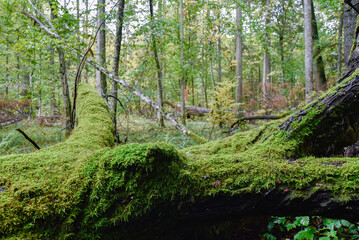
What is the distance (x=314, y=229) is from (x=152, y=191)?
1.97m

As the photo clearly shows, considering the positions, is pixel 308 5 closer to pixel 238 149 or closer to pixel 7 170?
pixel 238 149

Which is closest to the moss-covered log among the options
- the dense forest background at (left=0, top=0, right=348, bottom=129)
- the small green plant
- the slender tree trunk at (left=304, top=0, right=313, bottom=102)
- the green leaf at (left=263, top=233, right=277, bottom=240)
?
the small green plant

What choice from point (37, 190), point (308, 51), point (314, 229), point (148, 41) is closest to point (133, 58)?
point (148, 41)

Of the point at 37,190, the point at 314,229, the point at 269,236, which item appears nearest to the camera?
the point at 37,190

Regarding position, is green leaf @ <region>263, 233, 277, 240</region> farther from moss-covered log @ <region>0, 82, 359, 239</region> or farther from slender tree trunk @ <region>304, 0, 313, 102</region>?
slender tree trunk @ <region>304, 0, 313, 102</region>

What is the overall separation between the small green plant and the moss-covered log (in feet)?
2.66

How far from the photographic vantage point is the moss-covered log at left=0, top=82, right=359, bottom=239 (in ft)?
4.00

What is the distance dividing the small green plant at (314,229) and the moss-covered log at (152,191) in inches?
31.9

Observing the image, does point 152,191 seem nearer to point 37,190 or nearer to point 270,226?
point 37,190

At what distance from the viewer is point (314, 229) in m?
2.12

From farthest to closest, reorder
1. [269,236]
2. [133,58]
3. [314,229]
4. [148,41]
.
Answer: [133,58] → [148,41] → [269,236] → [314,229]

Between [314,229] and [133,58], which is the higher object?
[133,58]

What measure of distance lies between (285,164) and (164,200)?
1079 mm

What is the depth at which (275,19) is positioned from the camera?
16.3 metres
